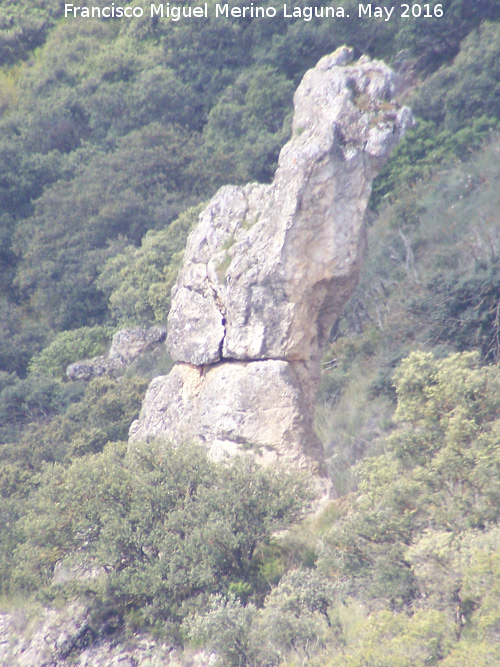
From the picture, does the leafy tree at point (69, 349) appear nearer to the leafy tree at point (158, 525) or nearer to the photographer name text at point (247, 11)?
the leafy tree at point (158, 525)

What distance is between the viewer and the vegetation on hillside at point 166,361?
765 centimetres

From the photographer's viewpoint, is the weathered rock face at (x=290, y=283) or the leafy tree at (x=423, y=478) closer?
the leafy tree at (x=423, y=478)

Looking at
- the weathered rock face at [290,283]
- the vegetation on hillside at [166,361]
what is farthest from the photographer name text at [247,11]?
the weathered rock face at [290,283]

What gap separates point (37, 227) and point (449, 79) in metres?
17.1

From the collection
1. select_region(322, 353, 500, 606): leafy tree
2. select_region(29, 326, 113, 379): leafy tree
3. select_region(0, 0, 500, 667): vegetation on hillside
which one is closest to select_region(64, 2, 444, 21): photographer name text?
select_region(0, 0, 500, 667): vegetation on hillside

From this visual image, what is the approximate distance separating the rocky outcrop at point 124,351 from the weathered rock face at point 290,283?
9765 millimetres

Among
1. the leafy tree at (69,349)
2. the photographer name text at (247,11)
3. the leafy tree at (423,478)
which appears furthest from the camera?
the photographer name text at (247,11)

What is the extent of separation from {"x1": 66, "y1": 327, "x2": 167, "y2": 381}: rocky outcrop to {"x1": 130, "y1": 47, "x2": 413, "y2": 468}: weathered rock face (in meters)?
9.76

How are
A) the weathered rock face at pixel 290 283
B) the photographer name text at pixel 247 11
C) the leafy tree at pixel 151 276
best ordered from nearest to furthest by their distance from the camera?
the weathered rock face at pixel 290 283 < the leafy tree at pixel 151 276 < the photographer name text at pixel 247 11

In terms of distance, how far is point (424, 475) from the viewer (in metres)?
7.91

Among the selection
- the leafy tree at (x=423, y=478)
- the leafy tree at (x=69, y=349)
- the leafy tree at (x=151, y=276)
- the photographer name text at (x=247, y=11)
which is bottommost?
the leafy tree at (x=69, y=349)

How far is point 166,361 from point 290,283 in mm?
9859

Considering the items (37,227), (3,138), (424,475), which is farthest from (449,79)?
(424,475)

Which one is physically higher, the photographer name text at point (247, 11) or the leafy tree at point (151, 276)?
the photographer name text at point (247, 11)
